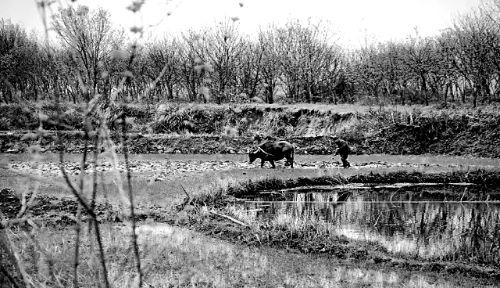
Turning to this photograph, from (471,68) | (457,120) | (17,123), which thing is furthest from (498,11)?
(17,123)

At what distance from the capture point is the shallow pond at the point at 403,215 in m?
12.0

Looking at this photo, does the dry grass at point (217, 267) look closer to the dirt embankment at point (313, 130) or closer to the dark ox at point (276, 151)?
the dark ox at point (276, 151)

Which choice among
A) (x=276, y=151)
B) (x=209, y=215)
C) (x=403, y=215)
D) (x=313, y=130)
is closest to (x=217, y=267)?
(x=209, y=215)

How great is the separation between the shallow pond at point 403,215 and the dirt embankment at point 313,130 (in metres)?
13.4

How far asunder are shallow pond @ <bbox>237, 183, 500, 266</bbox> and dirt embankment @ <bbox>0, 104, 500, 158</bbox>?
1337 centimetres

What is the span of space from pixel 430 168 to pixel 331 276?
15.5 m

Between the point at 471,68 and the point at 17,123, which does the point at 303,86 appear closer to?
the point at 471,68

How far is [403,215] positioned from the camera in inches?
609

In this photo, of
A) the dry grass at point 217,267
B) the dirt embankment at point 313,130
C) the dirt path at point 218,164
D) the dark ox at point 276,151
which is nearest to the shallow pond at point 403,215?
the dry grass at point 217,267

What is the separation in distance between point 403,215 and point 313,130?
1027 inches

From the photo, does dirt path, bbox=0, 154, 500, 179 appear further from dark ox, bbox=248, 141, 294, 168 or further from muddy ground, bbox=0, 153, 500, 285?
dark ox, bbox=248, 141, 294, 168

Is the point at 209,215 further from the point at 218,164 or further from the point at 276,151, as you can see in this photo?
the point at 218,164

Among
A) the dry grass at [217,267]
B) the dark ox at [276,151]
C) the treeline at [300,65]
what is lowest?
the dry grass at [217,267]

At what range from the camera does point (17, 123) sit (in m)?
46.1
